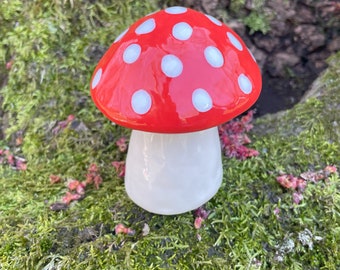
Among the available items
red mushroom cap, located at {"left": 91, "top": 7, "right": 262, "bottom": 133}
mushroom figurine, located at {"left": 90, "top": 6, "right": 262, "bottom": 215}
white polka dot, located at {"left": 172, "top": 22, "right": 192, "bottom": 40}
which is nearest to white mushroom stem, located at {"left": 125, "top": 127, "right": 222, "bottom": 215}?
A: mushroom figurine, located at {"left": 90, "top": 6, "right": 262, "bottom": 215}

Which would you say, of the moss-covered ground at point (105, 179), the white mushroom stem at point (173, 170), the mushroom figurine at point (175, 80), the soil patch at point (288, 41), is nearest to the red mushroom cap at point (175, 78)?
the mushroom figurine at point (175, 80)

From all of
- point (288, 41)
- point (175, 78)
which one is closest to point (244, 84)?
point (175, 78)

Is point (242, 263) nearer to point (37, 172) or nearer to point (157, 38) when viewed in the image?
point (157, 38)

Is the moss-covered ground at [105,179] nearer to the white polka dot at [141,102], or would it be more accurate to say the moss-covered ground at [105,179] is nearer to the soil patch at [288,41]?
the soil patch at [288,41]

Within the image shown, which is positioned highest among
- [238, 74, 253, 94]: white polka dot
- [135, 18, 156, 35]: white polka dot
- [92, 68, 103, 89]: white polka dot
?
[135, 18, 156, 35]: white polka dot

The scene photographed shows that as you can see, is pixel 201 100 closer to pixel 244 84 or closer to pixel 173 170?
pixel 244 84

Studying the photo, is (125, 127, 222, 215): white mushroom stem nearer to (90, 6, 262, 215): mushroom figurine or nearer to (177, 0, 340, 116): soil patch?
(90, 6, 262, 215): mushroom figurine
